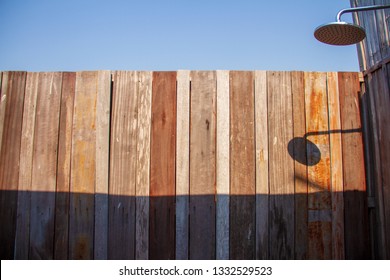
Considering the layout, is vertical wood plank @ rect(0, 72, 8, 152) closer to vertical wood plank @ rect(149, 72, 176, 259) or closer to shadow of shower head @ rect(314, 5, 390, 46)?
vertical wood plank @ rect(149, 72, 176, 259)

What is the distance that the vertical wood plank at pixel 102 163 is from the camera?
2750 mm

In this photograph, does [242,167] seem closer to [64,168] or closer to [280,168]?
[280,168]

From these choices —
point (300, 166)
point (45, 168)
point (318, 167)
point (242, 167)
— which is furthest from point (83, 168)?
point (318, 167)

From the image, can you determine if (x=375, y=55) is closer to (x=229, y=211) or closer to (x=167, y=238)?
(x=229, y=211)

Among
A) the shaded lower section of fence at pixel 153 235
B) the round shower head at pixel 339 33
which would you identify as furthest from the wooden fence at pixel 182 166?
the round shower head at pixel 339 33

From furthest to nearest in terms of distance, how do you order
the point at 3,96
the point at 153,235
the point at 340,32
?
the point at 3,96
the point at 153,235
the point at 340,32

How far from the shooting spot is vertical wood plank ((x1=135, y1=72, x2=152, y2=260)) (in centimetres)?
275

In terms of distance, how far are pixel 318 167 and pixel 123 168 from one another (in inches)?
70.3

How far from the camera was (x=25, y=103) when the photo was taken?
2.92 meters

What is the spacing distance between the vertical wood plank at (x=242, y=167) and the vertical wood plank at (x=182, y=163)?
40 cm

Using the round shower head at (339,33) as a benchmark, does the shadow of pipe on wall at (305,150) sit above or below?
below

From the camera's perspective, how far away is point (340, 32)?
229cm

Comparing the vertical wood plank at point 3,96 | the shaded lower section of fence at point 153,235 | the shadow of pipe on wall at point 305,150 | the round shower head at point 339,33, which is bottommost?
the shaded lower section of fence at point 153,235

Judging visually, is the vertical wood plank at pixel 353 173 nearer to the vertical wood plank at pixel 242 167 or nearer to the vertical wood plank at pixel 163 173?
the vertical wood plank at pixel 242 167
